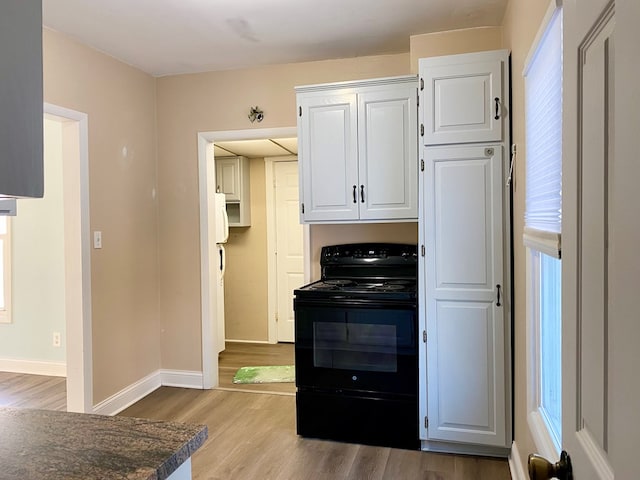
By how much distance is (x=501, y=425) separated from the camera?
95.1 inches

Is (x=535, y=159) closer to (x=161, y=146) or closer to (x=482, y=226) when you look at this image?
(x=482, y=226)

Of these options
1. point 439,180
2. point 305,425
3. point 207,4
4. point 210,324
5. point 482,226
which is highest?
point 207,4

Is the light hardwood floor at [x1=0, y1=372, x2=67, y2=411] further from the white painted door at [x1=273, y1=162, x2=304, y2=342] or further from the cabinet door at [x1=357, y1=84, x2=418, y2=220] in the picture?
the cabinet door at [x1=357, y1=84, x2=418, y2=220]

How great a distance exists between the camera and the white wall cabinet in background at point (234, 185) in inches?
197

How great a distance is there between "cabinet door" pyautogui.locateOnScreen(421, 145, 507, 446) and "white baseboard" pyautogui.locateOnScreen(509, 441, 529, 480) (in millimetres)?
79

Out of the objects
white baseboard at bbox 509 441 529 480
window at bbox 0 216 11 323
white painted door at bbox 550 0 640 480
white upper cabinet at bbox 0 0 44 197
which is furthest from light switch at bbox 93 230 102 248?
white painted door at bbox 550 0 640 480

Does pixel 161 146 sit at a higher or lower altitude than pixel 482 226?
higher

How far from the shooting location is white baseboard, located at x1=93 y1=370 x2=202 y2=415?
318cm

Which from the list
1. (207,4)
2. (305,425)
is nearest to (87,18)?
(207,4)

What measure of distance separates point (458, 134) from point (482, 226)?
0.50 metres

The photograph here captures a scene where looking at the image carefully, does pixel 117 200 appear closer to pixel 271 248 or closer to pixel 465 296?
pixel 271 248

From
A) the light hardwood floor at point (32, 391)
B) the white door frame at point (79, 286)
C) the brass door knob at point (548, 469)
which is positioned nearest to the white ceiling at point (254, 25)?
the white door frame at point (79, 286)

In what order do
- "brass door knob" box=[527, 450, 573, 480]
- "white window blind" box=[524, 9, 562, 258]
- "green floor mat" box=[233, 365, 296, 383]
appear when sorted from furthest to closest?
"green floor mat" box=[233, 365, 296, 383], "white window blind" box=[524, 9, 562, 258], "brass door knob" box=[527, 450, 573, 480]

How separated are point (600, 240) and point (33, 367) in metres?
4.83
